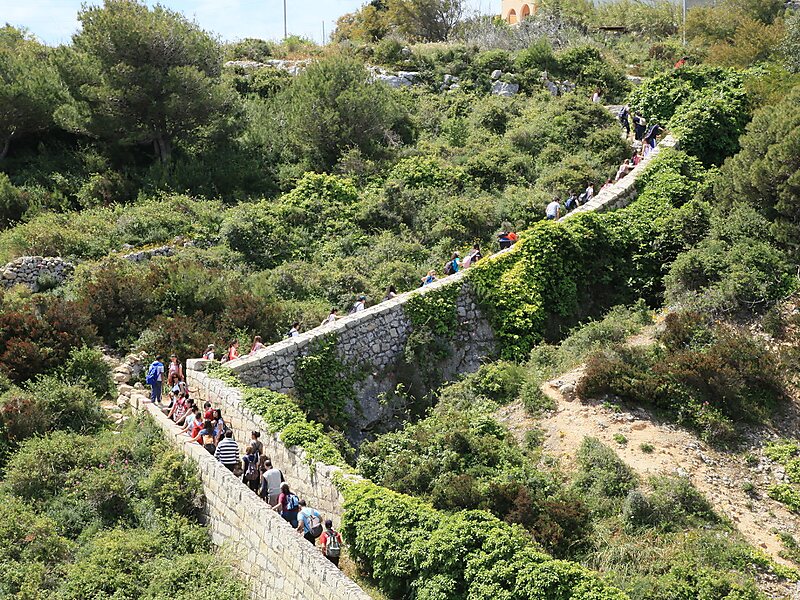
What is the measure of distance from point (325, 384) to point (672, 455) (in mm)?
6173

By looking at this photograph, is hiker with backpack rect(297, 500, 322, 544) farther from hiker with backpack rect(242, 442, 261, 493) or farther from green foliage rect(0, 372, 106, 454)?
green foliage rect(0, 372, 106, 454)

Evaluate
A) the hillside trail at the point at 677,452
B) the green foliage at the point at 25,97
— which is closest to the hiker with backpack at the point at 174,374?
the hillside trail at the point at 677,452

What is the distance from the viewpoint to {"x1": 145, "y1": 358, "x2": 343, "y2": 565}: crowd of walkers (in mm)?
12414

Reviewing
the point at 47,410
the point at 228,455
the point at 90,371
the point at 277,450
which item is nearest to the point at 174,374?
the point at 90,371

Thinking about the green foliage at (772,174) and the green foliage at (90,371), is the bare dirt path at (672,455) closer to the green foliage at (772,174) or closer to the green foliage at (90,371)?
the green foliage at (772,174)

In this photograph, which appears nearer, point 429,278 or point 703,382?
point 703,382

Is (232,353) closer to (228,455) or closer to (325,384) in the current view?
(325,384)

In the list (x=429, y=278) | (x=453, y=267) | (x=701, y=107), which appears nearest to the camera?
(x=429, y=278)

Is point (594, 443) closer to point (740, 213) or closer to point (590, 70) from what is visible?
point (740, 213)

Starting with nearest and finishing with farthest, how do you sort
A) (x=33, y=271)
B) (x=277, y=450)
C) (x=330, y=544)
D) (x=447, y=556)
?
(x=447, y=556)
(x=330, y=544)
(x=277, y=450)
(x=33, y=271)

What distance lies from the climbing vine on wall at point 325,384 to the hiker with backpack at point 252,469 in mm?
2258

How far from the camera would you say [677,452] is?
14.9 m

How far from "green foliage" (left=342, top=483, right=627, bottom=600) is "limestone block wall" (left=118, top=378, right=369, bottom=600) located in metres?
0.97

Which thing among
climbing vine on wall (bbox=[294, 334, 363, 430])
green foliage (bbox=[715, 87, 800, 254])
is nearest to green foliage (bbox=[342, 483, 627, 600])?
climbing vine on wall (bbox=[294, 334, 363, 430])
